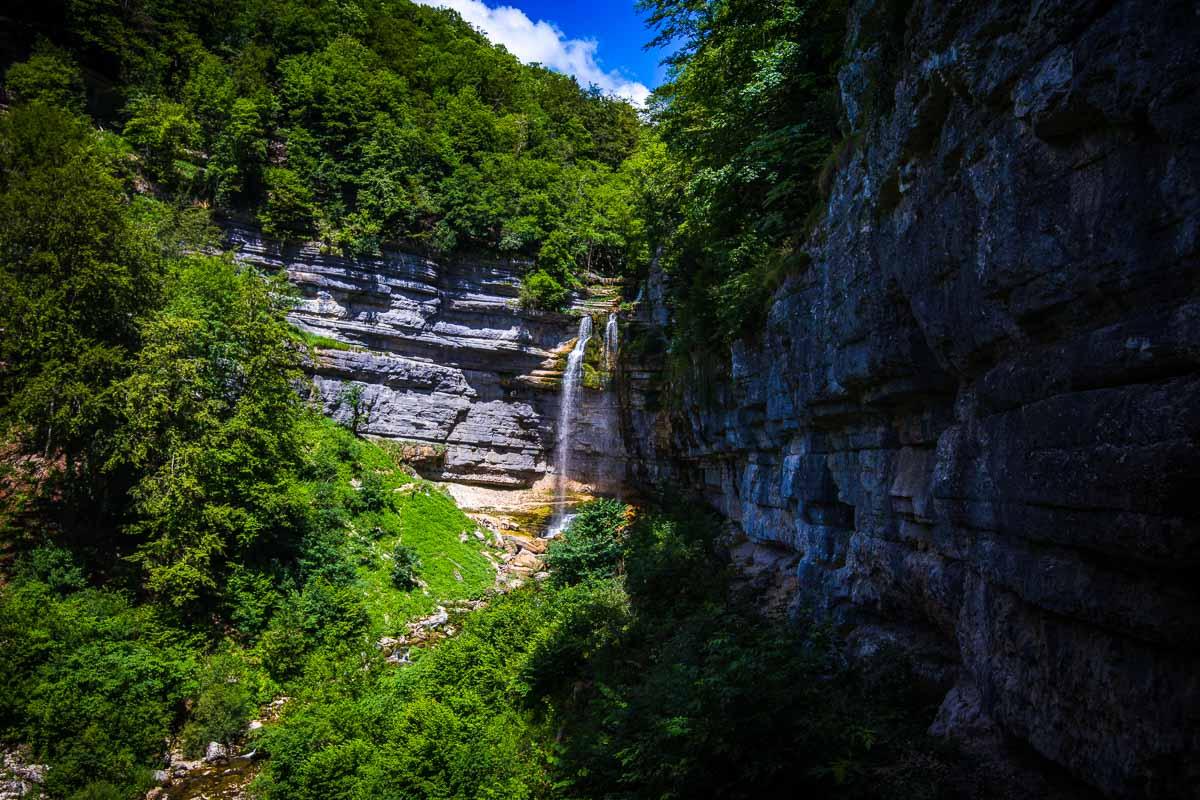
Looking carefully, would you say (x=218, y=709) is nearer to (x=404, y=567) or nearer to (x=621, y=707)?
(x=404, y=567)

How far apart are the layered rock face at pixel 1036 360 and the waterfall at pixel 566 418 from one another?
20.5 metres

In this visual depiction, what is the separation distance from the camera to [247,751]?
12.8 m

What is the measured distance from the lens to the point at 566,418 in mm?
29000

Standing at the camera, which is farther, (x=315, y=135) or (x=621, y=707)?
(x=315, y=135)

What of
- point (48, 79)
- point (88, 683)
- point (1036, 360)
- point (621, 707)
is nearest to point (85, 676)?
point (88, 683)

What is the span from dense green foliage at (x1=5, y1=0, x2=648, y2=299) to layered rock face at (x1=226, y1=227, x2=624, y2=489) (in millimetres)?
1313

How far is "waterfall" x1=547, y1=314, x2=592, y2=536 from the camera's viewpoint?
93.7ft

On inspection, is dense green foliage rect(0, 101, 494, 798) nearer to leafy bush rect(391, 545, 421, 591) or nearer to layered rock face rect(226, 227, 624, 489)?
leafy bush rect(391, 545, 421, 591)

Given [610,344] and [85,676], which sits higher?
[610,344]

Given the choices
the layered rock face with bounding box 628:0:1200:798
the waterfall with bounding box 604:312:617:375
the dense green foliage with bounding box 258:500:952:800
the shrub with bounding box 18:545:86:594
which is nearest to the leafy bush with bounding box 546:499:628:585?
the dense green foliage with bounding box 258:500:952:800

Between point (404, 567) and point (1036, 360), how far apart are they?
757 inches

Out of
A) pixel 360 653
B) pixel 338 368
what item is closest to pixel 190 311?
pixel 338 368

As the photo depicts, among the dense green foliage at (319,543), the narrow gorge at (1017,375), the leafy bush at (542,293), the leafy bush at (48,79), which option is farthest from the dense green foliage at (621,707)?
the leafy bush at (48,79)

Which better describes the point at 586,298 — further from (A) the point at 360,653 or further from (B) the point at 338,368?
(A) the point at 360,653
